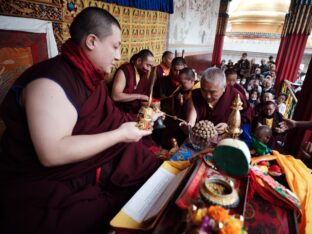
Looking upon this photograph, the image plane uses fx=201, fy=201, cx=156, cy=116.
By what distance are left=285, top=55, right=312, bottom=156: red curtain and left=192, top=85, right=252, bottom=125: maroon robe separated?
0.81m

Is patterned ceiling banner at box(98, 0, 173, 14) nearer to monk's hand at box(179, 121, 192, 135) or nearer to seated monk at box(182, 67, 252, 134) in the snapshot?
seated monk at box(182, 67, 252, 134)

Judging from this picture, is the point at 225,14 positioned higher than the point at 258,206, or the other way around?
the point at 225,14

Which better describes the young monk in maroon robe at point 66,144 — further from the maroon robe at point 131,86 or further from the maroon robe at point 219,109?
the maroon robe at point 131,86

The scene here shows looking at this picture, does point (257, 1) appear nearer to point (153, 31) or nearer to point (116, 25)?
point (153, 31)

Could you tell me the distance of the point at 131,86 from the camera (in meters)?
2.77

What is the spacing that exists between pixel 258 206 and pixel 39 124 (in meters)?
0.94

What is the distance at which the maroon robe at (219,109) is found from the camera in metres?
1.73

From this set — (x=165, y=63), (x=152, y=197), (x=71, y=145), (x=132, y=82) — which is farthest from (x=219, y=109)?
(x=165, y=63)

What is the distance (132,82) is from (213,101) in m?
1.32

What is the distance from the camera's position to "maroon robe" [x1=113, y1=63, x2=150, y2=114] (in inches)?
108

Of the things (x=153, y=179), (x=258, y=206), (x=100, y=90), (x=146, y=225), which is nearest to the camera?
(x=146, y=225)

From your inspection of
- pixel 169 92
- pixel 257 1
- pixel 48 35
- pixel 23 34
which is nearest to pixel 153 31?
pixel 169 92

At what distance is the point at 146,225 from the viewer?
716 millimetres

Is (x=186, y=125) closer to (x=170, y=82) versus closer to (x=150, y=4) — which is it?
(x=170, y=82)
